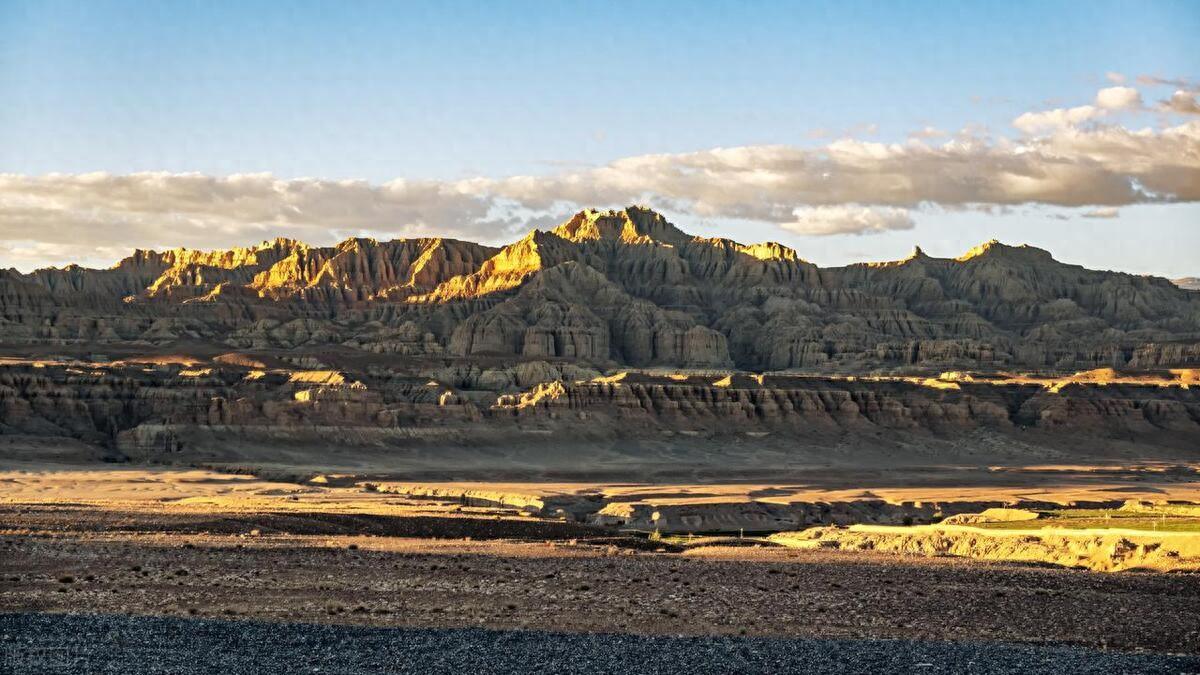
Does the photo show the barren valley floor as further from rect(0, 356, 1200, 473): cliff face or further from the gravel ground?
rect(0, 356, 1200, 473): cliff face

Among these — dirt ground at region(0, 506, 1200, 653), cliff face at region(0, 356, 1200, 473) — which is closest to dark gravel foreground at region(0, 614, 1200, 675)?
dirt ground at region(0, 506, 1200, 653)

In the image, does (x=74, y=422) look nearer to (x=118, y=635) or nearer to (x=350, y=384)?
(x=350, y=384)

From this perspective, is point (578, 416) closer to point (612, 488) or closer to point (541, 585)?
point (612, 488)

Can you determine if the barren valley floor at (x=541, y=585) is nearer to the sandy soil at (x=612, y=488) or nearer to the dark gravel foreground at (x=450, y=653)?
the dark gravel foreground at (x=450, y=653)

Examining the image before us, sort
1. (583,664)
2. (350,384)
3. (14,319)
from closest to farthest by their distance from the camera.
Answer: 1. (583,664)
2. (350,384)
3. (14,319)

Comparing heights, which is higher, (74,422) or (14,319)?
(14,319)

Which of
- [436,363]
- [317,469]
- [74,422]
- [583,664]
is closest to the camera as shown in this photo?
[583,664]

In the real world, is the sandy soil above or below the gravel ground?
below

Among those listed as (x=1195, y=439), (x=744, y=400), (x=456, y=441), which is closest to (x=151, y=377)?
(x=456, y=441)

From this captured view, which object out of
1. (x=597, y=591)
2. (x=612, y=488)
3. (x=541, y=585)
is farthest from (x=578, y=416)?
(x=597, y=591)

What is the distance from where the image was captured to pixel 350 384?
135 metres

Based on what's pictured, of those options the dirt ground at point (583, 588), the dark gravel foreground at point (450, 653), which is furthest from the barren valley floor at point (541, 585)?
the dark gravel foreground at point (450, 653)

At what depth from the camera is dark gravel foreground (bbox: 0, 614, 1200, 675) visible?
26.3 metres

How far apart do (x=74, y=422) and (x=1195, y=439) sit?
10335 centimetres
